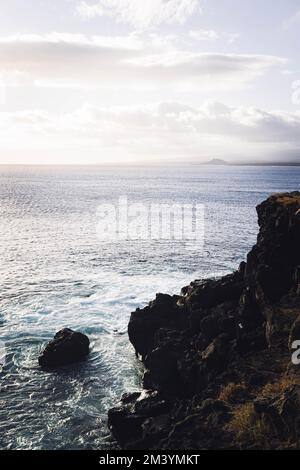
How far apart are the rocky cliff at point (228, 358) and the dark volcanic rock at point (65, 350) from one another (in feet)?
13.4

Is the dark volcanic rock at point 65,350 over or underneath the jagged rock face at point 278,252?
underneath

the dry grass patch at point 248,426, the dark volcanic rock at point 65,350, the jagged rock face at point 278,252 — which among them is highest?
the jagged rock face at point 278,252

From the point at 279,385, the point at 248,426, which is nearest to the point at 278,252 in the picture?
the point at 279,385

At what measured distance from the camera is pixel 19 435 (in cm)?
2455

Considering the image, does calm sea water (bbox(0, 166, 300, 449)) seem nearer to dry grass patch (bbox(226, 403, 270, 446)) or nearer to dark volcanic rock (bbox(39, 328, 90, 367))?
dark volcanic rock (bbox(39, 328, 90, 367))

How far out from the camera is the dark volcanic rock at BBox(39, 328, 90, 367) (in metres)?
32.5

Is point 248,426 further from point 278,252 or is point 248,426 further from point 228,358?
point 278,252

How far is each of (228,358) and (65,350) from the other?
508 inches

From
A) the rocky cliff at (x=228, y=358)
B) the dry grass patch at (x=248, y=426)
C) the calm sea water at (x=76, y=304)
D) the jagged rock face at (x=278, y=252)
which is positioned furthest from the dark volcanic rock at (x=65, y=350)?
the dry grass patch at (x=248, y=426)

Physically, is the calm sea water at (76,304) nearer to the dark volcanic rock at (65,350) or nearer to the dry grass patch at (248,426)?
the dark volcanic rock at (65,350)

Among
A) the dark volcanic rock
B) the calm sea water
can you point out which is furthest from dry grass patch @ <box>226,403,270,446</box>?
the dark volcanic rock

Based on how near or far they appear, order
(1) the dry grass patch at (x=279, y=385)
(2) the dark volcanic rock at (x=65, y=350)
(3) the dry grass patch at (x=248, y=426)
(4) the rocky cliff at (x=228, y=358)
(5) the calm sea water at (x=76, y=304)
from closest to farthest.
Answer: (3) the dry grass patch at (x=248, y=426), (4) the rocky cliff at (x=228, y=358), (1) the dry grass patch at (x=279, y=385), (5) the calm sea water at (x=76, y=304), (2) the dark volcanic rock at (x=65, y=350)

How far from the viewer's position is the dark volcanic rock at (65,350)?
3246 centimetres
